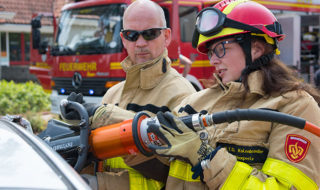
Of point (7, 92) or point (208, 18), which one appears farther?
point (7, 92)

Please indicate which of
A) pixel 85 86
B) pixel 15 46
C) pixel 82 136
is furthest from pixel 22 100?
pixel 15 46

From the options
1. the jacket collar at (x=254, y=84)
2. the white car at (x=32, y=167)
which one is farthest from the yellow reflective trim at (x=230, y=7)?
the white car at (x=32, y=167)

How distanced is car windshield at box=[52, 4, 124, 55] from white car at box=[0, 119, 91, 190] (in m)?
5.41

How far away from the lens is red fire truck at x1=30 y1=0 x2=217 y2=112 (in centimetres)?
670

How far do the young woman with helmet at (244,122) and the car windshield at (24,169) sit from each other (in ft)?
1.28

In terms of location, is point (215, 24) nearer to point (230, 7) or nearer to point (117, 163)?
point (230, 7)

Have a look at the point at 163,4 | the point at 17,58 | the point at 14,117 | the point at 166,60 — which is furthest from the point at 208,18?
the point at 17,58

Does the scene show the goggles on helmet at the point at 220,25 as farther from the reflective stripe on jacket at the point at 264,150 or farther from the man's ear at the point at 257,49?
the reflective stripe on jacket at the point at 264,150

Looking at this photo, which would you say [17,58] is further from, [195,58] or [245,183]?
[245,183]

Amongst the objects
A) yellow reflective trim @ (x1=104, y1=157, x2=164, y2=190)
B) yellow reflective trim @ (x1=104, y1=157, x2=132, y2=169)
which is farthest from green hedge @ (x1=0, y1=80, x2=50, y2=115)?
yellow reflective trim @ (x1=104, y1=157, x2=164, y2=190)

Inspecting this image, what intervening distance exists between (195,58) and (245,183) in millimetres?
6027

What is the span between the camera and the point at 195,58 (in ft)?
24.4

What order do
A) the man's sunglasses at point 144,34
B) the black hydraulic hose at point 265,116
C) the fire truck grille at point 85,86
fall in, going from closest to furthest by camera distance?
the black hydraulic hose at point 265,116, the man's sunglasses at point 144,34, the fire truck grille at point 85,86

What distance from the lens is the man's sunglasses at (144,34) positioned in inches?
89.0
